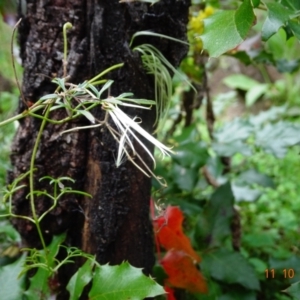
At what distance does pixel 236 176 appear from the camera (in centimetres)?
147

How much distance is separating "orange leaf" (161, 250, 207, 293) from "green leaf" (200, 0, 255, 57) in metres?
0.56

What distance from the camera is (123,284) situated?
2.30ft

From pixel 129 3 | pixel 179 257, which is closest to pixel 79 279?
pixel 179 257

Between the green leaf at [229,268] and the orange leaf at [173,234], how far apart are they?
0.05 metres

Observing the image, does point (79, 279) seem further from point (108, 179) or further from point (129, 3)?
point (129, 3)

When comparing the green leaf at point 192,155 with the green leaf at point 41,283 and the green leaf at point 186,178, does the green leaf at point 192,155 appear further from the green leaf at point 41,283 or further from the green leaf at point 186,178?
the green leaf at point 41,283

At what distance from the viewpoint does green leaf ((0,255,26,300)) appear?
0.83 meters

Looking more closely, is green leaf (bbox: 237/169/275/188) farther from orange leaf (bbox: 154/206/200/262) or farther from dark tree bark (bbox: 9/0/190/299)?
dark tree bark (bbox: 9/0/190/299)

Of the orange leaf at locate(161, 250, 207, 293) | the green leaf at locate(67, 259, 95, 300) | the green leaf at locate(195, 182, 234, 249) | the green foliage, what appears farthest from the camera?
the green leaf at locate(195, 182, 234, 249)

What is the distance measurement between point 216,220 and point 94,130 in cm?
49

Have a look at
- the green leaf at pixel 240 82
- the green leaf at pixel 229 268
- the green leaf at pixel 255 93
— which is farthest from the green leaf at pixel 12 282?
the green leaf at pixel 240 82

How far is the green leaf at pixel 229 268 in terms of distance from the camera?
104 centimetres

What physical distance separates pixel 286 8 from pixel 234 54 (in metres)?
0.51

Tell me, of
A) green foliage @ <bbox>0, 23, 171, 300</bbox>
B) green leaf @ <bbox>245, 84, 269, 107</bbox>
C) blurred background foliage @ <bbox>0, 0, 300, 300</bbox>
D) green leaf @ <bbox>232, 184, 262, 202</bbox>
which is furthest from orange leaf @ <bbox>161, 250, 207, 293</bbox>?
green leaf @ <bbox>245, 84, 269, 107</bbox>
